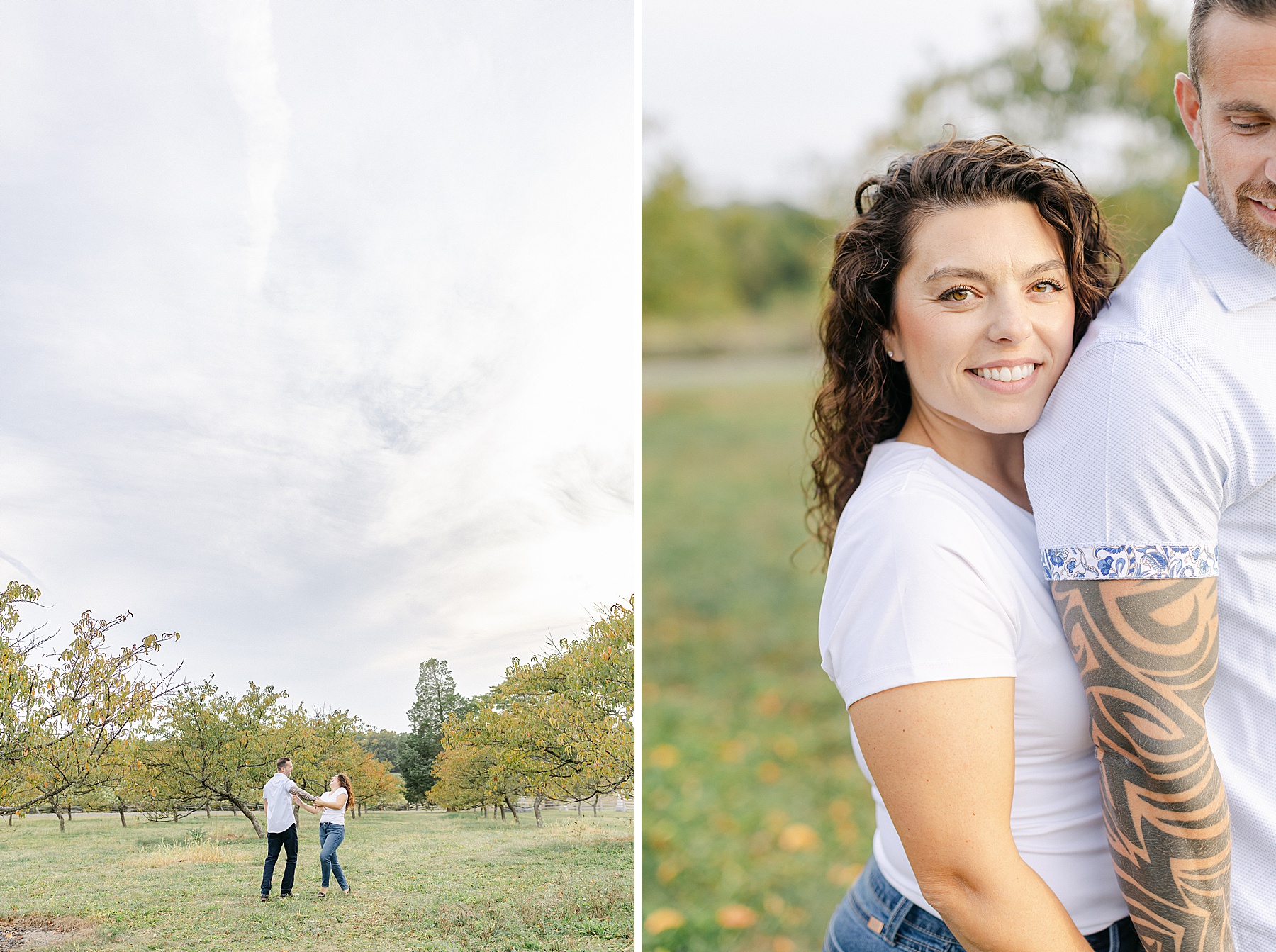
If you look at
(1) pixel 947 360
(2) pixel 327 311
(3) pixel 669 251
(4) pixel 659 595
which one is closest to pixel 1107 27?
(4) pixel 659 595

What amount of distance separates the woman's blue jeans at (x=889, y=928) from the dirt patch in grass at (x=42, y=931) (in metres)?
2.42

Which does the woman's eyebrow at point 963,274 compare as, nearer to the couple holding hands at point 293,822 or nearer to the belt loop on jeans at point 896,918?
the belt loop on jeans at point 896,918

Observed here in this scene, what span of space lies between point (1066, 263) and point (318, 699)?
263 centimetres

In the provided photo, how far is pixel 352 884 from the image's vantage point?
3162mm

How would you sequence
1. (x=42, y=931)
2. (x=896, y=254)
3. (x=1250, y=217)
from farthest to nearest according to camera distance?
1. (x=42, y=931)
2. (x=896, y=254)
3. (x=1250, y=217)

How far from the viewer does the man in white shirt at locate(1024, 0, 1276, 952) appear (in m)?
1.12

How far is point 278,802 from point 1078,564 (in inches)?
107

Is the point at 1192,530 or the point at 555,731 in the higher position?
the point at 1192,530

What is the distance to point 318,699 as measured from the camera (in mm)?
3127

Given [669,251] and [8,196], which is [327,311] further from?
[669,251]

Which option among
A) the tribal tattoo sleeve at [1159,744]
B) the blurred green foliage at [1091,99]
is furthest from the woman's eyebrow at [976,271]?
the blurred green foliage at [1091,99]

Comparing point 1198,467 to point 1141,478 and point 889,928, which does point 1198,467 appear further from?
point 889,928

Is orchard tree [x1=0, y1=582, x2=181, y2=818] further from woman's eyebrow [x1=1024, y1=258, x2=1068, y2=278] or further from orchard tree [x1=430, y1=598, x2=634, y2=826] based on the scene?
→ woman's eyebrow [x1=1024, y1=258, x2=1068, y2=278]

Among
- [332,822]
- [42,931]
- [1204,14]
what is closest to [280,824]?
[332,822]
